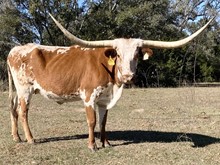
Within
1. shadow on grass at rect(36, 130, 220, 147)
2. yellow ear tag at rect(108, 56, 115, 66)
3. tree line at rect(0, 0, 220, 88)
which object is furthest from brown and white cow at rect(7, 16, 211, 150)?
tree line at rect(0, 0, 220, 88)

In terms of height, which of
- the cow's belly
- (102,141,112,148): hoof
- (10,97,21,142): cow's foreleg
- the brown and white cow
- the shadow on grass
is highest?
the brown and white cow

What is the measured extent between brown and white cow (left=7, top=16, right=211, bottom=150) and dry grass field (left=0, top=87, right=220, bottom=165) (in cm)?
56

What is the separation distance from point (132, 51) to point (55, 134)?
11.4ft

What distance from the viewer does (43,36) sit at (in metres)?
34.8

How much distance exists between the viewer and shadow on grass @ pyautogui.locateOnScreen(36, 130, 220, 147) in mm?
10180

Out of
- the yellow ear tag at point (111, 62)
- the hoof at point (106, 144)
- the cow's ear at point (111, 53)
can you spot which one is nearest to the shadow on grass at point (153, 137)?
the hoof at point (106, 144)

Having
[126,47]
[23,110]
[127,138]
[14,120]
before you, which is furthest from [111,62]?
[14,120]

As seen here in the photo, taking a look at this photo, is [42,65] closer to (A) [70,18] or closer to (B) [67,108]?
(B) [67,108]

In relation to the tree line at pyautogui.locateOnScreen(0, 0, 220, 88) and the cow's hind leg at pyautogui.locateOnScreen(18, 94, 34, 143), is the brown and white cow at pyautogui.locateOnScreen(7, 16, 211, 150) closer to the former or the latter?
the cow's hind leg at pyautogui.locateOnScreen(18, 94, 34, 143)

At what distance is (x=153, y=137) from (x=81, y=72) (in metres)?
2.40

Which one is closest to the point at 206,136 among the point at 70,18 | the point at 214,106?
the point at 214,106

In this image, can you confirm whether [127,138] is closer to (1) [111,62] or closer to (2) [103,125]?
(2) [103,125]

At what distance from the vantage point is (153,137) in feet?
35.2

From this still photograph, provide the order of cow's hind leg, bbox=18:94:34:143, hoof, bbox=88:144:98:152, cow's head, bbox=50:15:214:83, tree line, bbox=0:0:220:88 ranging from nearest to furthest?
cow's head, bbox=50:15:214:83 < hoof, bbox=88:144:98:152 < cow's hind leg, bbox=18:94:34:143 < tree line, bbox=0:0:220:88
